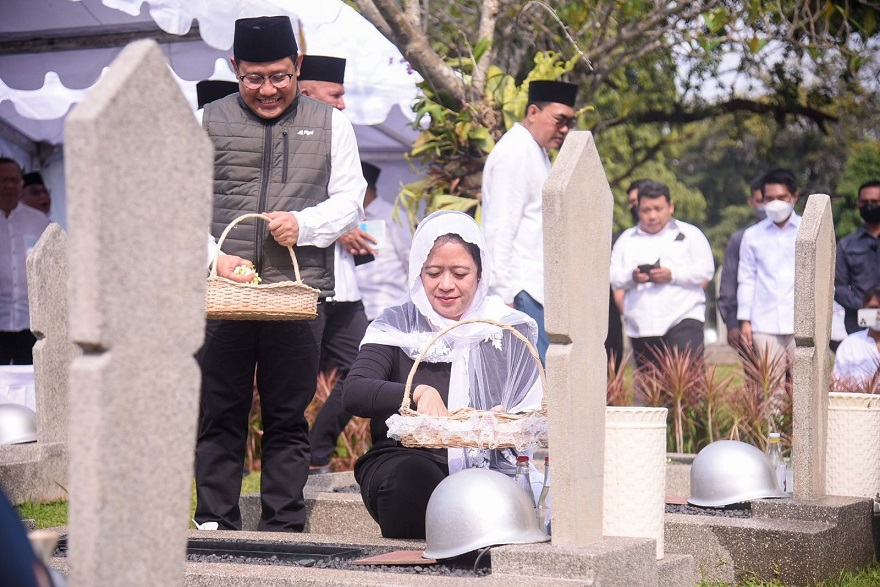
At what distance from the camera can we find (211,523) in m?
5.62

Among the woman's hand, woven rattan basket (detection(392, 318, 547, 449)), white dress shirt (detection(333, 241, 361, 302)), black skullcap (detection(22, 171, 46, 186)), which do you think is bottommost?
woven rattan basket (detection(392, 318, 547, 449))

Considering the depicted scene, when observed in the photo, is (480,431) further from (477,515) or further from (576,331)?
(576,331)

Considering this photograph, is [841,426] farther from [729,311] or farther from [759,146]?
[759,146]

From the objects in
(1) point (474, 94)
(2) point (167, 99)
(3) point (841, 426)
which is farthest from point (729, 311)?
(2) point (167, 99)

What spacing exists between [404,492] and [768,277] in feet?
16.8

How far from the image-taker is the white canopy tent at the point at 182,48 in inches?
365

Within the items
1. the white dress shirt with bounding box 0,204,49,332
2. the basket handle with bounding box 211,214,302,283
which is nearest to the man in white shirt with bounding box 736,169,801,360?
the basket handle with bounding box 211,214,302,283

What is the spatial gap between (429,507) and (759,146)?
16253 millimetres

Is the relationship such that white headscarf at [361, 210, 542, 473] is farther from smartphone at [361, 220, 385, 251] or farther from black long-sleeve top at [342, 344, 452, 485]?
smartphone at [361, 220, 385, 251]

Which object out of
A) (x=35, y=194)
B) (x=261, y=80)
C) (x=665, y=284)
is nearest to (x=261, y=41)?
(x=261, y=80)

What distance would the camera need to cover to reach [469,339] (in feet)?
17.4

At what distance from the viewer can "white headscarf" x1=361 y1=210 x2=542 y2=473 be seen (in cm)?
528

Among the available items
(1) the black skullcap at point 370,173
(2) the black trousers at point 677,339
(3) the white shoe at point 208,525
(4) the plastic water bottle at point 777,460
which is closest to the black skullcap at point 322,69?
(1) the black skullcap at point 370,173

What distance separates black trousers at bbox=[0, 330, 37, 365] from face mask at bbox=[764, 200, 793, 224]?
6.03 m
